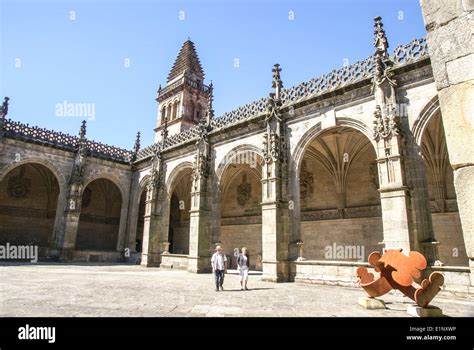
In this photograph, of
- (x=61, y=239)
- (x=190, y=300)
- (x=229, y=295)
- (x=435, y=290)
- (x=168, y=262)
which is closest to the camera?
(x=435, y=290)

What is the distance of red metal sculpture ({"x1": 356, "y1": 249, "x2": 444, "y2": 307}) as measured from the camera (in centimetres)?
554

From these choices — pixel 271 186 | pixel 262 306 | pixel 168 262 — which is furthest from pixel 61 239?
pixel 262 306

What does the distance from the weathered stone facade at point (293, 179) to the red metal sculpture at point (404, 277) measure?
5.08 ft

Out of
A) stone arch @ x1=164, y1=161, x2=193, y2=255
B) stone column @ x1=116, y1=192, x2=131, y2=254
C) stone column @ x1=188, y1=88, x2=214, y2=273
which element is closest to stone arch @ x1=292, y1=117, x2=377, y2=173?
stone column @ x1=188, y1=88, x2=214, y2=273

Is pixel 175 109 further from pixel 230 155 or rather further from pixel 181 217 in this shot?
pixel 230 155

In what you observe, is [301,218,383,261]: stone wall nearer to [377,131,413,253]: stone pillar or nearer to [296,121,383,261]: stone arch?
[296,121,383,261]: stone arch

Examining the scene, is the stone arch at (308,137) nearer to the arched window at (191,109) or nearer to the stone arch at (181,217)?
the stone arch at (181,217)

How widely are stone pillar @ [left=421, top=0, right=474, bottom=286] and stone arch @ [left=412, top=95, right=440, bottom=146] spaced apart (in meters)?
8.58

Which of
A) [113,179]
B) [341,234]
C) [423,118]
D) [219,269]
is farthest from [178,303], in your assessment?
[113,179]

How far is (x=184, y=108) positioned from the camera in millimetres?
32594

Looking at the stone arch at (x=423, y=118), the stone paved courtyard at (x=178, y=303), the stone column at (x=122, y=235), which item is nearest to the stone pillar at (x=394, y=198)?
the stone arch at (x=423, y=118)
